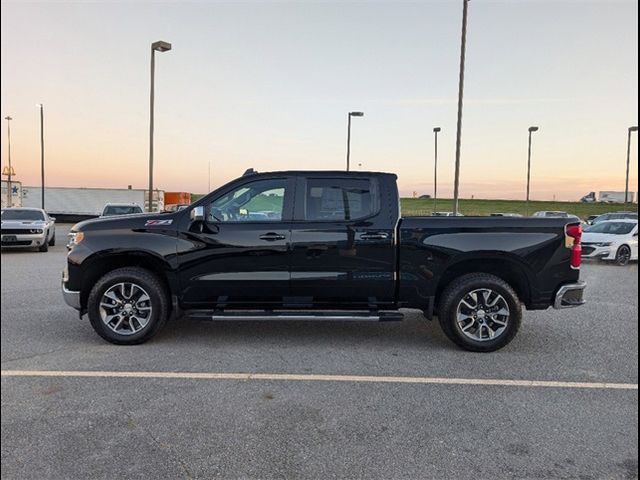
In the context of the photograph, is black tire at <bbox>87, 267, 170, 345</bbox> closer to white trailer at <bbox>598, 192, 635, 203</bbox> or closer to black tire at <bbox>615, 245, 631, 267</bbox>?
black tire at <bbox>615, 245, 631, 267</bbox>

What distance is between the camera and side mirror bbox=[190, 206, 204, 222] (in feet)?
16.9

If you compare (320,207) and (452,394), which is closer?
(452,394)

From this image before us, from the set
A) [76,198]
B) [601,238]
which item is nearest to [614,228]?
[601,238]

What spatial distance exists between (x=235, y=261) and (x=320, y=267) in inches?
36.4

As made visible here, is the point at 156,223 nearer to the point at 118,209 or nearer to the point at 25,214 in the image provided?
the point at 25,214

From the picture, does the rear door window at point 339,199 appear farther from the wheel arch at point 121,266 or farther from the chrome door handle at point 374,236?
the wheel arch at point 121,266

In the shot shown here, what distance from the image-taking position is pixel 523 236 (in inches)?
206

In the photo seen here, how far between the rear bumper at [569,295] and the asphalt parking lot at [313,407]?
0.53 meters

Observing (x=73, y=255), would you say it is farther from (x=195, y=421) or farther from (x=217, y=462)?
(x=217, y=462)

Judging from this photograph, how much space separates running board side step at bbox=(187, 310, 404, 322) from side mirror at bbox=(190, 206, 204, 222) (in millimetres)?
1019

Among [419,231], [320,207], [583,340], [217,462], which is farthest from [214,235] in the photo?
[583,340]

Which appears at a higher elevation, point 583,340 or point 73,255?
point 73,255

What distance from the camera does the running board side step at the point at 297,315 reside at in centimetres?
509

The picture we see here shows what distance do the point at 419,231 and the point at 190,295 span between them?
2.60 meters
